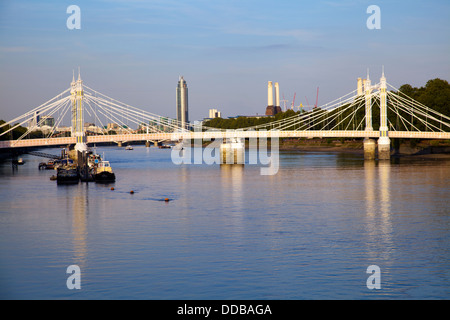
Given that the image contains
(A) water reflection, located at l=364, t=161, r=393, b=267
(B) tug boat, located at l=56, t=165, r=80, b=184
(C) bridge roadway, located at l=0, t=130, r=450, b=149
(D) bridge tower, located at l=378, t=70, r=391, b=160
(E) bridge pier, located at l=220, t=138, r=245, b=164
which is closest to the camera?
(A) water reflection, located at l=364, t=161, r=393, b=267

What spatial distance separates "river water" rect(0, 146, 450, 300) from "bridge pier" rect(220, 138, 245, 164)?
36.3 metres

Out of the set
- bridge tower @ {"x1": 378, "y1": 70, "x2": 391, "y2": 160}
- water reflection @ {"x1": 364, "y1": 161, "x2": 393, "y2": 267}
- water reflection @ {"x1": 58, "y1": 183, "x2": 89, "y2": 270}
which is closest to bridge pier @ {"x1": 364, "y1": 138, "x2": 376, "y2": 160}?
bridge tower @ {"x1": 378, "y1": 70, "x2": 391, "y2": 160}

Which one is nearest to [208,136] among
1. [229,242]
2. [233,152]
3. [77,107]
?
[233,152]

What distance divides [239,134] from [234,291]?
2506 inches

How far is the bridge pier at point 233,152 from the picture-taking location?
274 ft

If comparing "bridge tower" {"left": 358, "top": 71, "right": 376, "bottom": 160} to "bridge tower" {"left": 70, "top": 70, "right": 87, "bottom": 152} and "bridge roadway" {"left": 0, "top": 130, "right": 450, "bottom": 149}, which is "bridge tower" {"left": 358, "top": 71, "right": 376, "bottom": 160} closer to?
"bridge roadway" {"left": 0, "top": 130, "right": 450, "bottom": 149}

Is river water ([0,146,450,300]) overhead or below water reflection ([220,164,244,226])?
below

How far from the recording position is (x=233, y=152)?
8444 centimetres

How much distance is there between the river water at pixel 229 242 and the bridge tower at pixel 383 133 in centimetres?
3410

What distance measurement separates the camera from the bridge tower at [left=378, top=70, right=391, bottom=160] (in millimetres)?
81250

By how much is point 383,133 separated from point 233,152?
743 inches

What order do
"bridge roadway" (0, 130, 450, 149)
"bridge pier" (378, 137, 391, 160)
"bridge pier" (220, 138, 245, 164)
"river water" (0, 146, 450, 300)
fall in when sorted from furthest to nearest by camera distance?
"bridge pier" (220, 138, 245, 164) → "bridge pier" (378, 137, 391, 160) → "bridge roadway" (0, 130, 450, 149) → "river water" (0, 146, 450, 300)

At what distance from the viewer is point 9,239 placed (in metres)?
26.9

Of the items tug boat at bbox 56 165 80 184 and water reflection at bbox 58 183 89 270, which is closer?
water reflection at bbox 58 183 89 270
